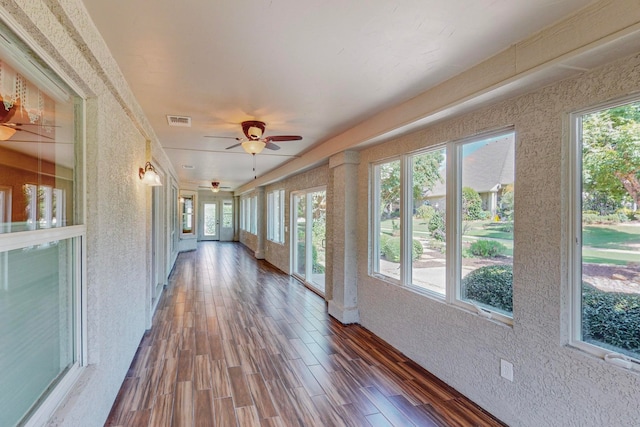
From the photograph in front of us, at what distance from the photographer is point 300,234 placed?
6957 mm

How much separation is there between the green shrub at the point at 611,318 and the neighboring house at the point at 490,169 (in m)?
0.85

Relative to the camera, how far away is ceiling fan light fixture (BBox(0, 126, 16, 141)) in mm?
1181

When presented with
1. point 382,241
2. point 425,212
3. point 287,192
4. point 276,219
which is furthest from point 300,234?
point 425,212

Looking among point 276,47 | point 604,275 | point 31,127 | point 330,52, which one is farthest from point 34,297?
point 604,275

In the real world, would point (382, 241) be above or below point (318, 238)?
above

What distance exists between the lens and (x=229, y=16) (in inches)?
66.1

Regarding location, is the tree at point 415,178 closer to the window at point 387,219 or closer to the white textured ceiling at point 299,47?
the window at point 387,219

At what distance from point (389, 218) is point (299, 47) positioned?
2291 millimetres

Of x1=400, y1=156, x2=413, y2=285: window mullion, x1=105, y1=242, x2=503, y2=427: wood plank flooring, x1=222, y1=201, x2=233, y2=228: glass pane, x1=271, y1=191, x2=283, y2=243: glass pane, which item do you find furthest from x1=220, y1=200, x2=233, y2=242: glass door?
x1=400, y1=156, x2=413, y2=285: window mullion

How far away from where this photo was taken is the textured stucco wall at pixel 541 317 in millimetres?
1723

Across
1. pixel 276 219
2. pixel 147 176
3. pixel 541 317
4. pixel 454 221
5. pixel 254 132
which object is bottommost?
pixel 541 317

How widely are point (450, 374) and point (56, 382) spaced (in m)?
2.70

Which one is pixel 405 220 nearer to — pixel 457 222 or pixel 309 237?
pixel 457 222

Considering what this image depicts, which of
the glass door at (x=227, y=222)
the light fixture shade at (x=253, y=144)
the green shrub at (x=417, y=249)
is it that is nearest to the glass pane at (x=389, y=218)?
the green shrub at (x=417, y=249)
